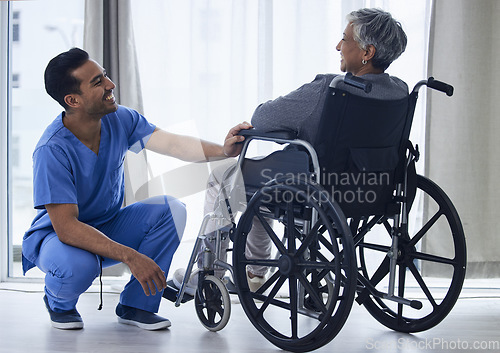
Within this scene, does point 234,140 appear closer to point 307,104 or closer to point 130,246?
point 307,104

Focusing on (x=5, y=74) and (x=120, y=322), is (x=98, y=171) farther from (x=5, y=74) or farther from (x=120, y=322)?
(x=5, y=74)

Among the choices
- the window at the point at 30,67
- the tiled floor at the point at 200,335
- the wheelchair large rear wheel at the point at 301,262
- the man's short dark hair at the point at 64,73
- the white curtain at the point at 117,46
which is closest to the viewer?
the wheelchair large rear wheel at the point at 301,262

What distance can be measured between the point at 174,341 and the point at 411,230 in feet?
4.49

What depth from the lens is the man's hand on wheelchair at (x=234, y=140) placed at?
200cm

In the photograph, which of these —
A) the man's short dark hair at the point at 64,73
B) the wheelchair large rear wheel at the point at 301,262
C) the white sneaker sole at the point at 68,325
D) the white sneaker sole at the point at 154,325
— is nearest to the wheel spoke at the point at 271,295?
the wheelchair large rear wheel at the point at 301,262

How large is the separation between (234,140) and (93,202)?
550mm

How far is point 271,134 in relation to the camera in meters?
1.88

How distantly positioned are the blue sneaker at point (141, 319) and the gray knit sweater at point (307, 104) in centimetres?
73

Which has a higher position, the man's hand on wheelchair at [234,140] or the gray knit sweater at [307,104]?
the gray knit sweater at [307,104]

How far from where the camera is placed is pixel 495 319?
232cm

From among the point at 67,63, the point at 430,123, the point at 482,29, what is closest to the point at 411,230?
the point at 430,123

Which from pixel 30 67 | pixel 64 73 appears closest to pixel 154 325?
pixel 64 73

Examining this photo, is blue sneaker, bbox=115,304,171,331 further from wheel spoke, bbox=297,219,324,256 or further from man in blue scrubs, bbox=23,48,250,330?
wheel spoke, bbox=297,219,324,256

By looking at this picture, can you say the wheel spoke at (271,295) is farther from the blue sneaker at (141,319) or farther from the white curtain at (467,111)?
the white curtain at (467,111)
